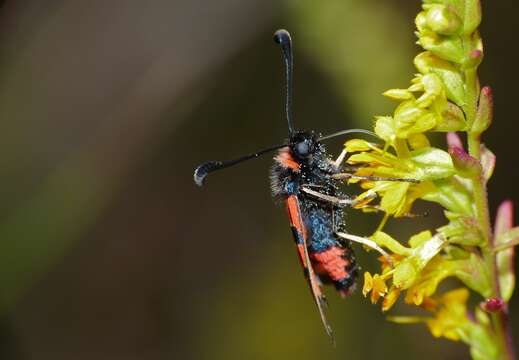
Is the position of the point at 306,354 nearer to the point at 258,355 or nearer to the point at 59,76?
the point at 258,355

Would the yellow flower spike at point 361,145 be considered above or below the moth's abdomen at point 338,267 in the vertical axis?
above

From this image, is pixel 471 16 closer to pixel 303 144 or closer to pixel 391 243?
pixel 391 243

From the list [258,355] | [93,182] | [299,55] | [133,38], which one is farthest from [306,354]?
[133,38]

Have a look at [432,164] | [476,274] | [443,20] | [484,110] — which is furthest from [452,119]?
[476,274]

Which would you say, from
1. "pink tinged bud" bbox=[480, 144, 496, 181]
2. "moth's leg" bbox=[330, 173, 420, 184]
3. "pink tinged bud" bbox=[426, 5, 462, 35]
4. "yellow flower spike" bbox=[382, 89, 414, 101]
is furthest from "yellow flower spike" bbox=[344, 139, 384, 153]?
"pink tinged bud" bbox=[426, 5, 462, 35]

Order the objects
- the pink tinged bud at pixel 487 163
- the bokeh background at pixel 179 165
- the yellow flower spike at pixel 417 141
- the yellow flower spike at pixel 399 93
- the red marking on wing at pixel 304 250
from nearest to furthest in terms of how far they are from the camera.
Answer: the yellow flower spike at pixel 399 93, the pink tinged bud at pixel 487 163, the yellow flower spike at pixel 417 141, the red marking on wing at pixel 304 250, the bokeh background at pixel 179 165

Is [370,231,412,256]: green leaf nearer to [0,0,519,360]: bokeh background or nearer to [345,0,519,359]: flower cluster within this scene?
[345,0,519,359]: flower cluster

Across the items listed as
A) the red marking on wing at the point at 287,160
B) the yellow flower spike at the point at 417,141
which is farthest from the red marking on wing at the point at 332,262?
the yellow flower spike at the point at 417,141

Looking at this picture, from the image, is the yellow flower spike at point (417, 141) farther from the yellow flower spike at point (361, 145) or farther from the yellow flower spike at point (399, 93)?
the yellow flower spike at point (399, 93)
